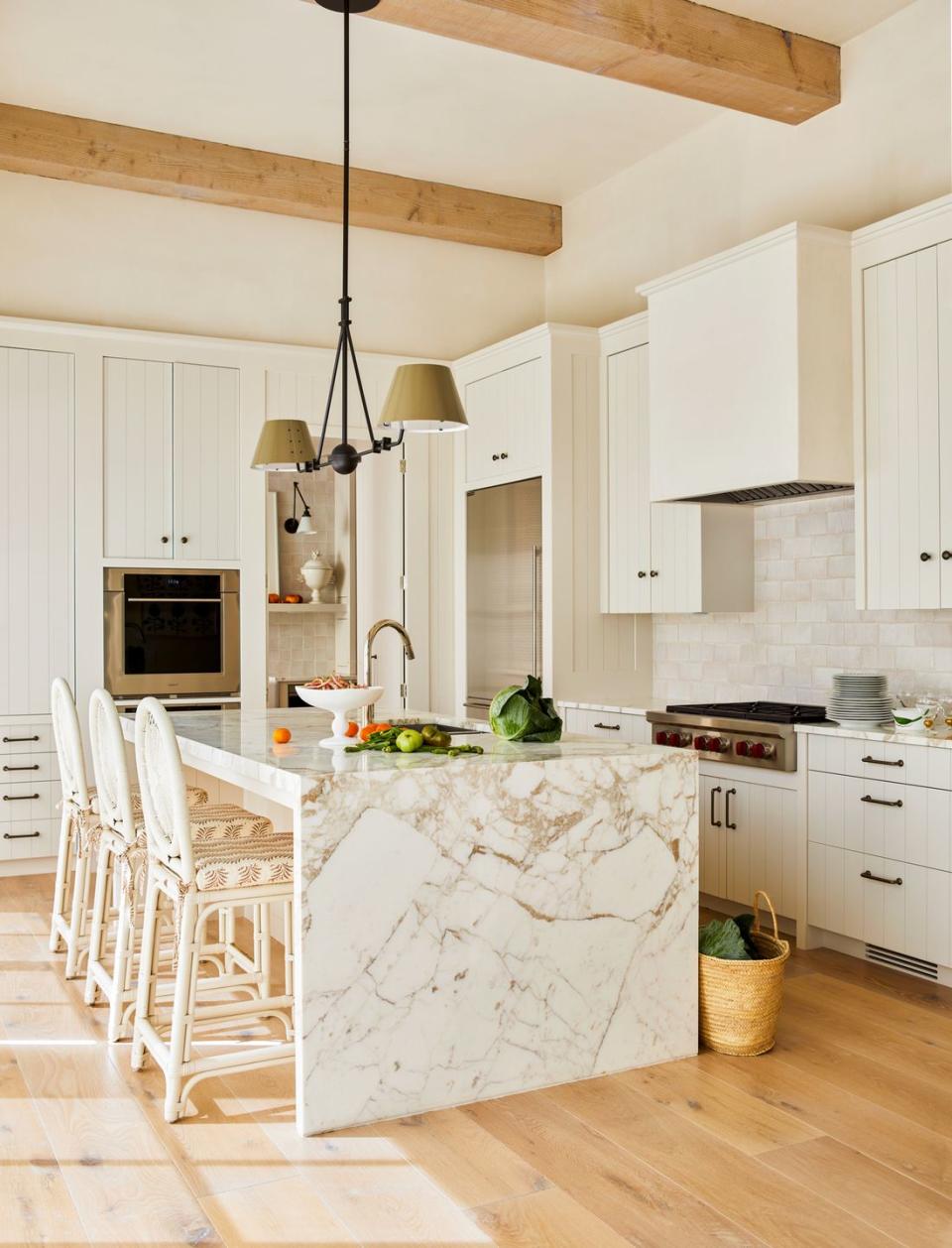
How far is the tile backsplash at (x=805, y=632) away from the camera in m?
4.29

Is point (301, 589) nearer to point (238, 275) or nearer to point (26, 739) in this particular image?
point (238, 275)

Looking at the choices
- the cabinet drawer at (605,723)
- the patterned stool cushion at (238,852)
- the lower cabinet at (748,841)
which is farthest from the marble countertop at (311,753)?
the cabinet drawer at (605,723)

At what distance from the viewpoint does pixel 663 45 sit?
4.16 meters

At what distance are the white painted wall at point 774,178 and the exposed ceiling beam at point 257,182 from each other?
0.44m


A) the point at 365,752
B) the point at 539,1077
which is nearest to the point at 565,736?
the point at 365,752

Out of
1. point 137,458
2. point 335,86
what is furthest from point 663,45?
point 137,458

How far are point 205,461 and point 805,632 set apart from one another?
114 inches

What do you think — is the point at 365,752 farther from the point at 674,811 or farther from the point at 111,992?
the point at 111,992

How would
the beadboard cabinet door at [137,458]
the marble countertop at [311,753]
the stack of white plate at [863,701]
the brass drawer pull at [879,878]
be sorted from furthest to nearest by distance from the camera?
the beadboard cabinet door at [137,458] → the stack of white plate at [863,701] → the brass drawer pull at [879,878] → the marble countertop at [311,753]

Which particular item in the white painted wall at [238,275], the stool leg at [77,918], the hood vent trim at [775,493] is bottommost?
the stool leg at [77,918]

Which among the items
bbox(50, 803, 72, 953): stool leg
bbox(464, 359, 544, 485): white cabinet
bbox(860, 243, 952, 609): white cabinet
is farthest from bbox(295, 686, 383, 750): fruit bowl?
bbox(464, 359, 544, 485): white cabinet

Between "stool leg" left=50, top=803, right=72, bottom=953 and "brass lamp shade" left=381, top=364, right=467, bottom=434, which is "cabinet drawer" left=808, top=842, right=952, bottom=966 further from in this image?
"stool leg" left=50, top=803, right=72, bottom=953

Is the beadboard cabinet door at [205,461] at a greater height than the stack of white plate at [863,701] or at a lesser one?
greater

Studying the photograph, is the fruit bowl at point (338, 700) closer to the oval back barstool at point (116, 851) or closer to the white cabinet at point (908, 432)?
the oval back barstool at point (116, 851)
